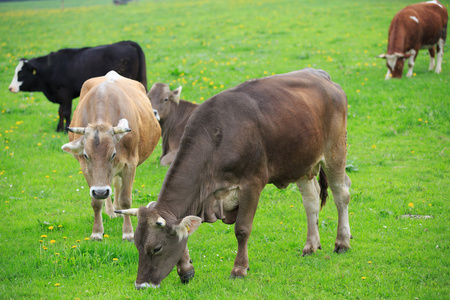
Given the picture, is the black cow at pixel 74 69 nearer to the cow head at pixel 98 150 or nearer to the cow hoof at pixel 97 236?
the cow hoof at pixel 97 236

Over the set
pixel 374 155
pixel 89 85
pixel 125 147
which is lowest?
pixel 374 155

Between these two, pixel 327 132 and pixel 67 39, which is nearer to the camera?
pixel 327 132

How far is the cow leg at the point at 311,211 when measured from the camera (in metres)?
6.69

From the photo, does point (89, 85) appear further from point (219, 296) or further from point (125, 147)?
point (219, 296)

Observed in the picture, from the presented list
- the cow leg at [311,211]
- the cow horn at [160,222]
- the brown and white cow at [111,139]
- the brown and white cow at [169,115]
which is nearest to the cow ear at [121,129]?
the brown and white cow at [111,139]

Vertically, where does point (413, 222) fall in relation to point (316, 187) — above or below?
below

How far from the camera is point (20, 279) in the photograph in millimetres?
5984

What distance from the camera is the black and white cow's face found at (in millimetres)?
14648

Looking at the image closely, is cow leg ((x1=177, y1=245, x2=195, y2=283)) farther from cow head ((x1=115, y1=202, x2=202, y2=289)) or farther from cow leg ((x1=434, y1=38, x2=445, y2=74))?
cow leg ((x1=434, y1=38, x2=445, y2=74))

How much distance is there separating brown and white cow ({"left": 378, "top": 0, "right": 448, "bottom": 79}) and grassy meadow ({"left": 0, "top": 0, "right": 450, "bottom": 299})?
0.67 m

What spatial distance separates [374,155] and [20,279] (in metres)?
7.71

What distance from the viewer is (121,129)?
6.66 m

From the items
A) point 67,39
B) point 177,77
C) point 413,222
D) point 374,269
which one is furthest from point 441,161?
point 67,39

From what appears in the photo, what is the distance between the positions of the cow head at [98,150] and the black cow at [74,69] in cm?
759
